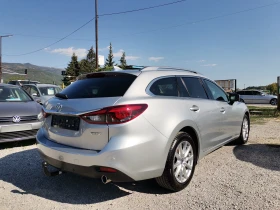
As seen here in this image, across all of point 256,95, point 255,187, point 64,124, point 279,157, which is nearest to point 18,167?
point 64,124

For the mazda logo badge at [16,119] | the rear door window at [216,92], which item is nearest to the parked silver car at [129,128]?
the rear door window at [216,92]

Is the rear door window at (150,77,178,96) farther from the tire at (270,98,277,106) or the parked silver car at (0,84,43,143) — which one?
the tire at (270,98,277,106)

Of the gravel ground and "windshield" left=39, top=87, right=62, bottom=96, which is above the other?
"windshield" left=39, top=87, right=62, bottom=96

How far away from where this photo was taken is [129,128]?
270 cm

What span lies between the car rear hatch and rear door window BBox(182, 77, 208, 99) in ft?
3.59

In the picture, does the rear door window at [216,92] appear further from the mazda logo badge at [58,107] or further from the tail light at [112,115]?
the mazda logo badge at [58,107]

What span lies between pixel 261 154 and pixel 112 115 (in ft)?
12.1

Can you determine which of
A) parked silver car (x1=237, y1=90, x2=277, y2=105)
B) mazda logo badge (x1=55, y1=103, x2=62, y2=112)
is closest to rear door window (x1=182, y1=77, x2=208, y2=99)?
mazda logo badge (x1=55, y1=103, x2=62, y2=112)

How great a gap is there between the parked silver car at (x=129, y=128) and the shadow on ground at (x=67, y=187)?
351mm

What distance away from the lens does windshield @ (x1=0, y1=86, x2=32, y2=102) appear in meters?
6.64

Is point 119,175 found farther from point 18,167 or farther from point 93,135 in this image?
point 18,167

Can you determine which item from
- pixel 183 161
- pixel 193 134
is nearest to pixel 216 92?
pixel 193 134

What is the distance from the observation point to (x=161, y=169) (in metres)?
2.99

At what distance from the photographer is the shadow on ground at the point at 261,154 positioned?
4434 millimetres
